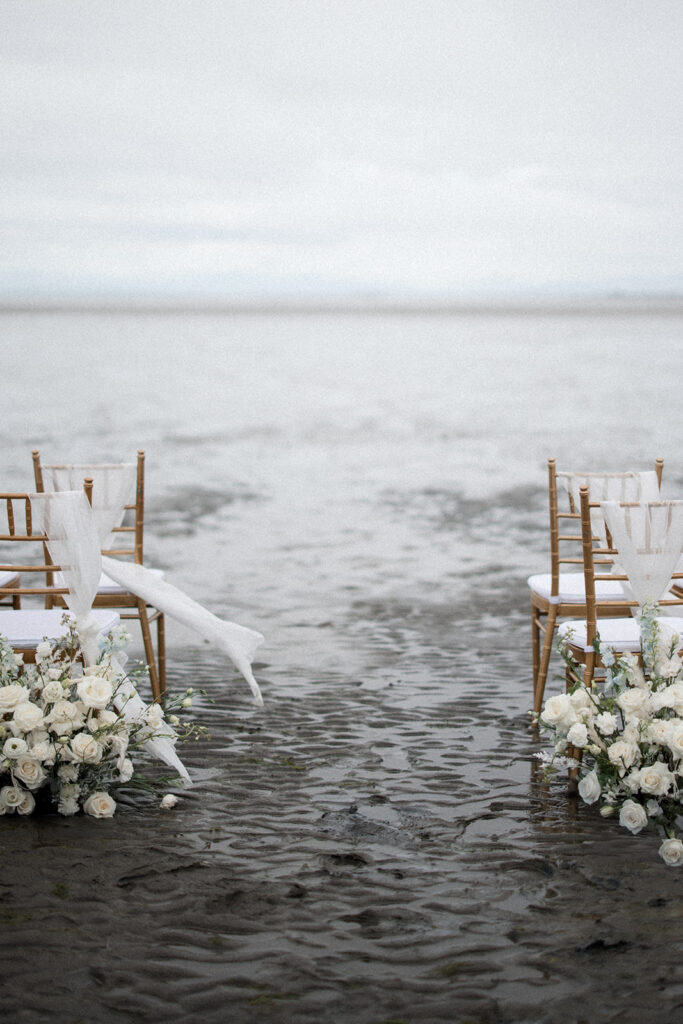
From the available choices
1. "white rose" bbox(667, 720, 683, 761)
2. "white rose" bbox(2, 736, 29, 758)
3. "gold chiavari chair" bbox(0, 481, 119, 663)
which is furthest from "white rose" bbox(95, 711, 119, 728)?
"white rose" bbox(667, 720, 683, 761)

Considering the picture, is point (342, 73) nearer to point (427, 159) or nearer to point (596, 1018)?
point (427, 159)

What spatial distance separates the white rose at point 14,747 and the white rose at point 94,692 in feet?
0.62

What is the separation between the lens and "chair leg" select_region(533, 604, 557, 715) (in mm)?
3791

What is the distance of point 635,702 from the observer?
3008 millimetres

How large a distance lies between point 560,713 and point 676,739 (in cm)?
31

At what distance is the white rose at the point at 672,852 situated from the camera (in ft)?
9.20

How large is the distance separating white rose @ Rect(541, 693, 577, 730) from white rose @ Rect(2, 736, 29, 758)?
1.35m

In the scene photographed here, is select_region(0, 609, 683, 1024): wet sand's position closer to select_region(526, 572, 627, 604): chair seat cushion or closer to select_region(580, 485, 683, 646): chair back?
select_region(526, 572, 627, 604): chair seat cushion

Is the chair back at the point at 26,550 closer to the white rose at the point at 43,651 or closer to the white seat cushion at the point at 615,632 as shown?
the white rose at the point at 43,651

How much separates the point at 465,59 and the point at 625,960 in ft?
89.4

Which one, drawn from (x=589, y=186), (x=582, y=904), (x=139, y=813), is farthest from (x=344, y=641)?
(x=589, y=186)

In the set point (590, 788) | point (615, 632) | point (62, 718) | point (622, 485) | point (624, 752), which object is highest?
point (622, 485)

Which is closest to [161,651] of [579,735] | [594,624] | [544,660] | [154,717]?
[154,717]

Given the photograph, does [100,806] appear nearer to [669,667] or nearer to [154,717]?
[154,717]
